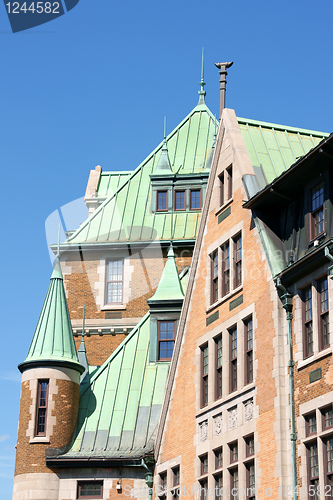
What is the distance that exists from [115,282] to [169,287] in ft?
21.1

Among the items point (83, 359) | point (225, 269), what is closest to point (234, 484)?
point (225, 269)

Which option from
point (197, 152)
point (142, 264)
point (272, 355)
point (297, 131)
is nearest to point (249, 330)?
point (272, 355)

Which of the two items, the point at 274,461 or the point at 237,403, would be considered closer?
→ the point at 274,461

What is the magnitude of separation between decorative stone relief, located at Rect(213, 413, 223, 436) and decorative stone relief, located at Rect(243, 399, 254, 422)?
64.8 inches

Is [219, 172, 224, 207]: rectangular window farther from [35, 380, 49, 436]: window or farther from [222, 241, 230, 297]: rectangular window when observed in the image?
[35, 380, 49, 436]: window

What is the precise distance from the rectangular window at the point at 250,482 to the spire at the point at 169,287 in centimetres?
1243

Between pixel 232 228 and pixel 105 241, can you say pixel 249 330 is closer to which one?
pixel 232 228

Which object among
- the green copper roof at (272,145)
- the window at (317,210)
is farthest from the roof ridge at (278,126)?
the window at (317,210)

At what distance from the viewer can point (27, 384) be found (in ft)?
119

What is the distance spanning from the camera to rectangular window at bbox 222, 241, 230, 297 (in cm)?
3180

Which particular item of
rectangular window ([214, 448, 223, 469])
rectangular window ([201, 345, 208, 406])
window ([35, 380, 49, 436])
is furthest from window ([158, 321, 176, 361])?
rectangular window ([214, 448, 223, 469])

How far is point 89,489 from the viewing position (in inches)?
1373

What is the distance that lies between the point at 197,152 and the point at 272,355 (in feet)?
81.6

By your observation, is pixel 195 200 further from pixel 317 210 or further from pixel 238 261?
pixel 317 210
